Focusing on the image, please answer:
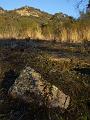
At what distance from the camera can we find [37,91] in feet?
23.8

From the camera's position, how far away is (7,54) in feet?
33.4

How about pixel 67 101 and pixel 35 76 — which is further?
pixel 35 76

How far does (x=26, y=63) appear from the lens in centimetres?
888

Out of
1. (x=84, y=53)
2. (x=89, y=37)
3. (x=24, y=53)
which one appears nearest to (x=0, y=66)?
(x=24, y=53)

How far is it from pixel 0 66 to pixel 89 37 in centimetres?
989

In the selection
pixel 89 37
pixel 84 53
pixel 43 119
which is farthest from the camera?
pixel 89 37

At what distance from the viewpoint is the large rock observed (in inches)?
278

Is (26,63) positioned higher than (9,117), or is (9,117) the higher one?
(26,63)

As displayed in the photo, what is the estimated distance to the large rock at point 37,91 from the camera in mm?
7070

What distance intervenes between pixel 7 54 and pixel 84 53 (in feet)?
6.20

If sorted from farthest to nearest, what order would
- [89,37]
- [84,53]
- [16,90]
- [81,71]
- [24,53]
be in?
[89,37]
[84,53]
[24,53]
[81,71]
[16,90]

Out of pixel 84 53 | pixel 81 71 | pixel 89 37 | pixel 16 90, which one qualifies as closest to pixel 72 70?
pixel 81 71

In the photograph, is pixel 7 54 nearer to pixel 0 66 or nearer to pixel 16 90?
pixel 0 66

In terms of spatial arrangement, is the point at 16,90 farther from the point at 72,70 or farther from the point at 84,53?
the point at 84,53
